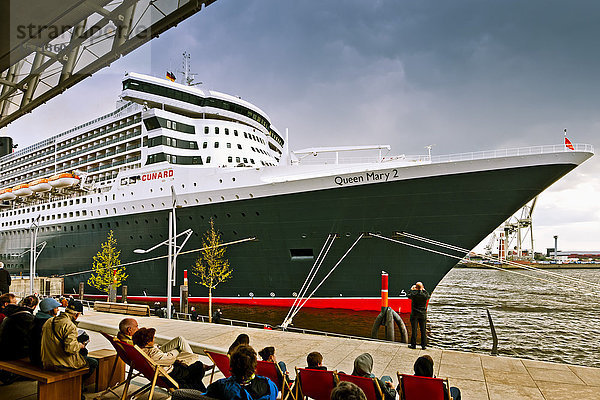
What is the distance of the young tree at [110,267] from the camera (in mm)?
20641

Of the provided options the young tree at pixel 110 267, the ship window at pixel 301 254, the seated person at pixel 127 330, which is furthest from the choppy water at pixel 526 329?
the young tree at pixel 110 267

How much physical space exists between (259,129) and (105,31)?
2101 centimetres

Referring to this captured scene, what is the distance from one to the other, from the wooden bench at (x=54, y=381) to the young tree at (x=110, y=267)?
18238 millimetres

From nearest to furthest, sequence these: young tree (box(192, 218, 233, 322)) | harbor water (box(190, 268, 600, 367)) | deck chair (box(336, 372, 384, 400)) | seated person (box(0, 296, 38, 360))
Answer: deck chair (box(336, 372, 384, 400)), seated person (box(0, 296, 38, 360)), harbor water (box(190, 268, 600, 367)), young tree (box(192, 218, 233, 322))

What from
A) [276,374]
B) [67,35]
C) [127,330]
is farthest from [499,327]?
[67,35]

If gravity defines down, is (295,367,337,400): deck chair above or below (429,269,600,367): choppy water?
above

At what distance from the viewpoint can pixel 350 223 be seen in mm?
15273

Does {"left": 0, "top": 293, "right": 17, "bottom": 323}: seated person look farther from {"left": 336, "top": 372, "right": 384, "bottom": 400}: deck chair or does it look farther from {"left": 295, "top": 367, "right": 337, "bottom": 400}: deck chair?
{"left": 336, "top": 372, "right": 384, "bottom": 400}: deck chair

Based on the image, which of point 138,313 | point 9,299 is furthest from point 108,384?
point 138,313

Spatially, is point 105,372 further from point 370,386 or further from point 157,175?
point 157,175

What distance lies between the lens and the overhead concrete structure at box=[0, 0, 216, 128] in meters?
3.89

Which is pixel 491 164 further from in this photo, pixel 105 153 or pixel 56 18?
pixel 105 153

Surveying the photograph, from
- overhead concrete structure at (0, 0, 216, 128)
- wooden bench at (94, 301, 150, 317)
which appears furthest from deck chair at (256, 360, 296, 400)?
wooden bench at (94, 301, 150, 317)

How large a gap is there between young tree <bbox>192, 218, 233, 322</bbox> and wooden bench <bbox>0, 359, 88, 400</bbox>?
515 inches
